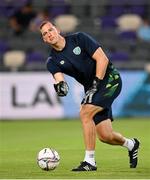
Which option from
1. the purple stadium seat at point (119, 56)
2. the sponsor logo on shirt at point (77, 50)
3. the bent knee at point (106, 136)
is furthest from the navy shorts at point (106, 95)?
the purple stadium seat at point (119, 56)

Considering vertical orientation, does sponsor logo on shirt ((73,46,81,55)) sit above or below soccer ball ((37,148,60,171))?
above

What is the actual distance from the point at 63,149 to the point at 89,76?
3.53 meters

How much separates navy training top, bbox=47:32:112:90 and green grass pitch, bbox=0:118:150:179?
1.33 m

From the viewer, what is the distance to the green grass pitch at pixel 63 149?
10.3 meters

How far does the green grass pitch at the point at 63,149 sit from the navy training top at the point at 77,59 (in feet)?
4.36

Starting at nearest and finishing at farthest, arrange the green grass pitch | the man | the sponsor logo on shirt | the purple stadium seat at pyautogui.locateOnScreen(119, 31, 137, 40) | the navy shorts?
the green grass pitch → the man → the navy shorts → the sponsor logo on shirt → the purple stadium seat at pyautogui.locateOnScreen(119, 31, 137, 40)

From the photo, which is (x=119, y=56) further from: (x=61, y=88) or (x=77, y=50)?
(x=61, y=88)

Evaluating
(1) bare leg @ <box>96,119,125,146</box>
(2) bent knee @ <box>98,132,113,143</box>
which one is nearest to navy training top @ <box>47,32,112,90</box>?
(1) bare leg @ <box>96,119,125,146</box>

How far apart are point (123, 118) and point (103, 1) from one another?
544 cm

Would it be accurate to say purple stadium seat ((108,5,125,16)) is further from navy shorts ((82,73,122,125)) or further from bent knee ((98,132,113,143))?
bent knee ((98,132,113,143))

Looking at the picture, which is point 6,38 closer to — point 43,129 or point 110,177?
point 43,129

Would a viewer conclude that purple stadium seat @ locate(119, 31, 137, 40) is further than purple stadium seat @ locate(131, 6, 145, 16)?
No

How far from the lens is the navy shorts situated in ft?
35.5

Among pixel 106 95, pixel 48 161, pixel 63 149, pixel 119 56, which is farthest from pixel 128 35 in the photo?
pixel 48 161
